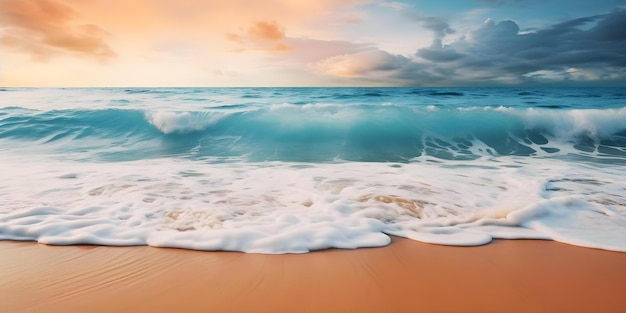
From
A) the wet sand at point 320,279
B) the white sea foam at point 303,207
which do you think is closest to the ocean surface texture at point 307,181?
the white sea foam at point 303,207

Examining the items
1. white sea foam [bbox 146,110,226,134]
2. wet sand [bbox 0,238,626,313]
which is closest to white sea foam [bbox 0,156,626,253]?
wet sand [bbox 0,238,626,313]

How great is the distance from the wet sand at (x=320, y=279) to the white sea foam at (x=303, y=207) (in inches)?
6.9

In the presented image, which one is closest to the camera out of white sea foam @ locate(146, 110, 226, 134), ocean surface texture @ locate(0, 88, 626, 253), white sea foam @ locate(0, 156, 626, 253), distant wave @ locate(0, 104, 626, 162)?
white sea foam @ locate(0, 156, 626, 253)

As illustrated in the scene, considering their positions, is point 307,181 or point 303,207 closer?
point 303,207

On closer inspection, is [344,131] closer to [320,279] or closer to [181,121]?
[181,121]

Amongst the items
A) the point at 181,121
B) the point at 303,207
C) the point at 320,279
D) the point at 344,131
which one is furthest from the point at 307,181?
the point at 181,121

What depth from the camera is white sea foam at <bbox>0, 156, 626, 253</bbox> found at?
A: 265cm

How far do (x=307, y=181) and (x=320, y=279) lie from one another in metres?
2.67

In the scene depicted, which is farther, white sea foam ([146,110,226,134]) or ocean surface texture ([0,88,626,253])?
white sea foam ([146,110,226,134])

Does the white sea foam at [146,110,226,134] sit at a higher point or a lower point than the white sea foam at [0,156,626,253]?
higher

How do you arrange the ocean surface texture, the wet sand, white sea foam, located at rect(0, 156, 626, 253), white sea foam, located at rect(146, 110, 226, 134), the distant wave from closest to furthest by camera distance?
1. the wet sand
2. white sea foam, located at rect(0, 156, 626, 253)
3. the ocean surface texture
4. the distant wave
5. white sea foam, located at rect(146, 110, 226, 134)

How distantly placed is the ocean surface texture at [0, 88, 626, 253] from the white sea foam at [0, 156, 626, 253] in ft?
0.06

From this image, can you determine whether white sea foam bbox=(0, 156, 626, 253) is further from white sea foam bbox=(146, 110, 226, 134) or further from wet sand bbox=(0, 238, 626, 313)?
white sea foam bbox=(146, 110, 226, 134)

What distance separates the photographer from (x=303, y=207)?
339 cm
